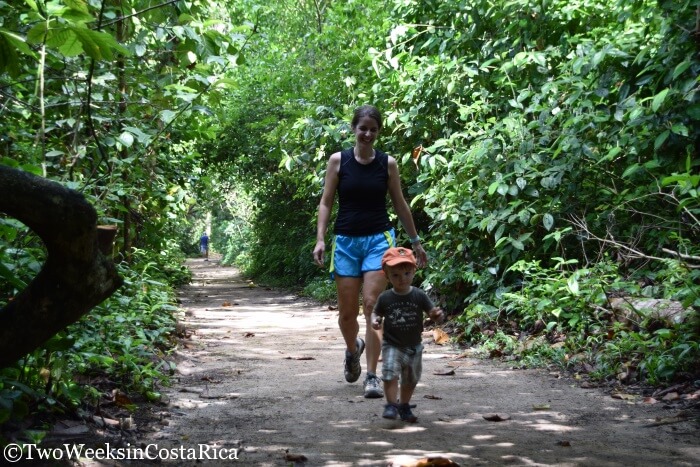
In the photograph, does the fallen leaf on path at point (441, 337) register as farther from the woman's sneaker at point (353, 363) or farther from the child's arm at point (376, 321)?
the child's arm at point (376, 321)

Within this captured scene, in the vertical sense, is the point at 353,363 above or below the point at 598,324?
below

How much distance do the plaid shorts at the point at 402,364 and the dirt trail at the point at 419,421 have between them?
30 cm

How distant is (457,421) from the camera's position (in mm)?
4824

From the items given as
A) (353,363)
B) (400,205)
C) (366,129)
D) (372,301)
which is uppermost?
(366,129)

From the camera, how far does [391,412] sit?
15.7 feet

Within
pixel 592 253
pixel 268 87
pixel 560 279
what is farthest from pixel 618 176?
pixel 268 87

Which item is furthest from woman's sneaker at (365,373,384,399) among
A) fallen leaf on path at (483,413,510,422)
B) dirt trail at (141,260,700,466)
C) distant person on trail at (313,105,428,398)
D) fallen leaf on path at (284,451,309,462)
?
fallen leaf on path at (284,451,309,462)

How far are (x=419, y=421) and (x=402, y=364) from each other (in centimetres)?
39

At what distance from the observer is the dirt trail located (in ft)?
13.1

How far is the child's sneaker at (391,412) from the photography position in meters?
4.77

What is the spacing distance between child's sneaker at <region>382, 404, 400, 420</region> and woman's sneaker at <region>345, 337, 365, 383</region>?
118 cm

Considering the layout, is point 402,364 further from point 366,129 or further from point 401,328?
point 366,129

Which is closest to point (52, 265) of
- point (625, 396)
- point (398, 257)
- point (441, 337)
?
point (398, 257)

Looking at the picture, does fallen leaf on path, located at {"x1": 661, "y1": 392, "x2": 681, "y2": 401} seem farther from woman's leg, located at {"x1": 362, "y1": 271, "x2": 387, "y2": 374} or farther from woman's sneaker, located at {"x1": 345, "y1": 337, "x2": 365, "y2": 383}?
woman's sneaker, located at {"x1": 345, "y1": 337, "x2": 365, "y2": 383}
